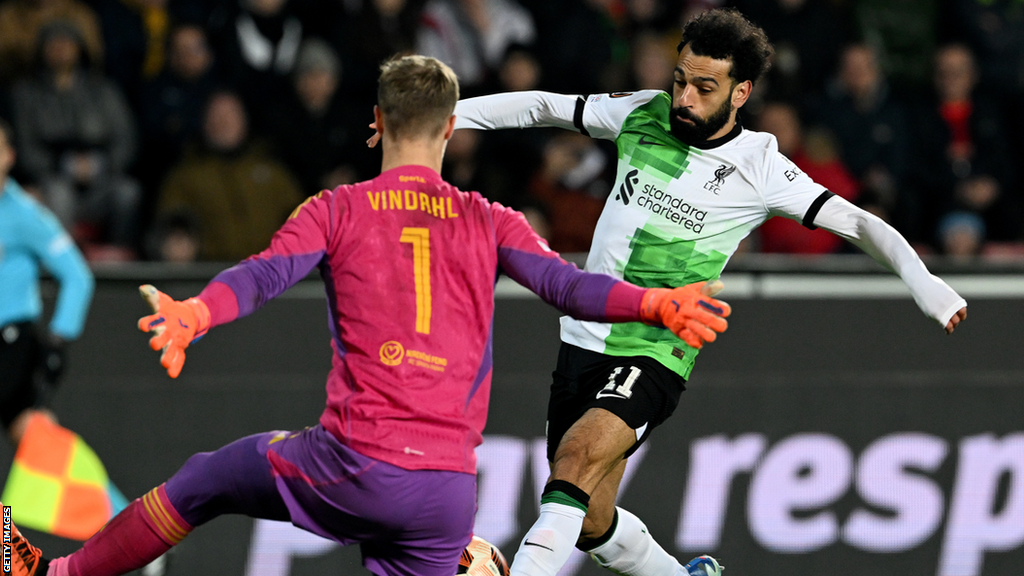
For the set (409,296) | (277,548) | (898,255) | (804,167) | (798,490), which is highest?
(804,167)

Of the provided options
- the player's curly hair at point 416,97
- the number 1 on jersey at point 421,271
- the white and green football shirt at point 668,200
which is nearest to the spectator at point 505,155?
the white and green football shirt at point 668,200

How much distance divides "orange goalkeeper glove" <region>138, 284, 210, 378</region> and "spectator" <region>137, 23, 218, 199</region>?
5.92m

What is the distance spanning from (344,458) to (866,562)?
14.8ft

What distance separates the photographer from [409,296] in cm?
405

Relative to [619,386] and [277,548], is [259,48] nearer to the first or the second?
[277,548]

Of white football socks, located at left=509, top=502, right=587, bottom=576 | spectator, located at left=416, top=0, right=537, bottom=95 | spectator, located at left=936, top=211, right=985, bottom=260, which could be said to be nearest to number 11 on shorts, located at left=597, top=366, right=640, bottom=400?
white football socks, located at left=509, top=502, right=587, bottom=576

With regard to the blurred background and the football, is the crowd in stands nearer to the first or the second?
the blurred background

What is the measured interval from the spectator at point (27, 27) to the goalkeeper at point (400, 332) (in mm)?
5715

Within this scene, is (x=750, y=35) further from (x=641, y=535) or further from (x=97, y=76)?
(x=97, y=76)

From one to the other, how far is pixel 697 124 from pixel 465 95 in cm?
436

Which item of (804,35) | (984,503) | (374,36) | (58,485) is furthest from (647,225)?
(804,35)

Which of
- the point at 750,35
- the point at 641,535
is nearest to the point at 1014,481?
the point at 641,535

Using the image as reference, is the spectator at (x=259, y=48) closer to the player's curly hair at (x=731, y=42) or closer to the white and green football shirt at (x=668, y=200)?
the white and green football shirt at (x=668, y=200)

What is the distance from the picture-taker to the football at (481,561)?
17.0ft
